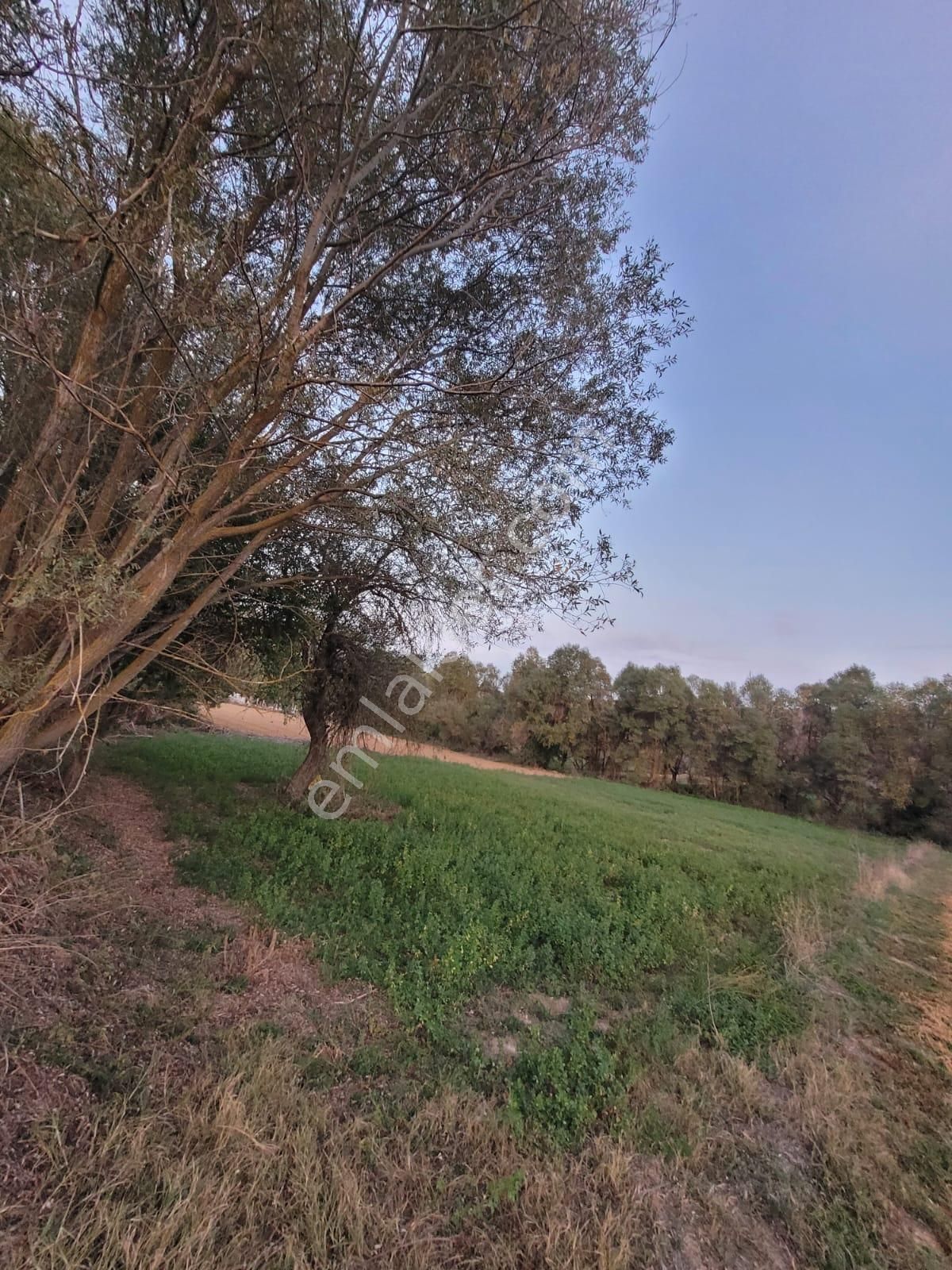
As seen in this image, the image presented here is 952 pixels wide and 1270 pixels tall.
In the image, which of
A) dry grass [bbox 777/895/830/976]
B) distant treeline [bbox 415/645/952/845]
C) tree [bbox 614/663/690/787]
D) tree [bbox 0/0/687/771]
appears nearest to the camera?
tree [bbox 0/0/687/771]

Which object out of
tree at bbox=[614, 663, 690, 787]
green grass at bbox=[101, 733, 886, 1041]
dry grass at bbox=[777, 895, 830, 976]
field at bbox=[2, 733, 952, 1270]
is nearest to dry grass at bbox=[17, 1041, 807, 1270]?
field at bbox=[2, 733, 952, 1270]

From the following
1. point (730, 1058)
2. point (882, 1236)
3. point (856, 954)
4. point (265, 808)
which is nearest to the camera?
point (882, 1236)

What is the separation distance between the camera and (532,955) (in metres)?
5.27

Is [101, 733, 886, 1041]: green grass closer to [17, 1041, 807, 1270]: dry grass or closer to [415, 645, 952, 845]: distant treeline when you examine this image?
[17, 1041, 807, 1270]: dry grass

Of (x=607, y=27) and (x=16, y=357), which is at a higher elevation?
(x=607, y=27)

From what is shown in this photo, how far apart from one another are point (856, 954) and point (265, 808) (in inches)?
363

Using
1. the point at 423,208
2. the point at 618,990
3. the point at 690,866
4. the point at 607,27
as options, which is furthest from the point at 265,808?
the point at 607,27

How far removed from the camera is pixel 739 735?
40.0 meters

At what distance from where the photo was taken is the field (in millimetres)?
2348

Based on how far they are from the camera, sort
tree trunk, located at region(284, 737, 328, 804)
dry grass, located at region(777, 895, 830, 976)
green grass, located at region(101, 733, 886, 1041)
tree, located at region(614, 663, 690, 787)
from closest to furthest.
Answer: green grass, located at region(101, 733, 886, 1041) → dry grass, located at region(777, 895, 830, 976) → tree trunk, located at region(284, 737, 328, 804) → tree, located at region(614, 663, 690, 787)

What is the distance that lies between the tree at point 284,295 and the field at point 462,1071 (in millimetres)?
2339

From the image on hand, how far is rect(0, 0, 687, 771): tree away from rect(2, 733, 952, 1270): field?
7.67 feet

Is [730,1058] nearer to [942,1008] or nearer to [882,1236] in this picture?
[882,1236]

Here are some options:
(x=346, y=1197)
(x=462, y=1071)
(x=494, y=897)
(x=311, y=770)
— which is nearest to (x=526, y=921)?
(x=494, y=897)
